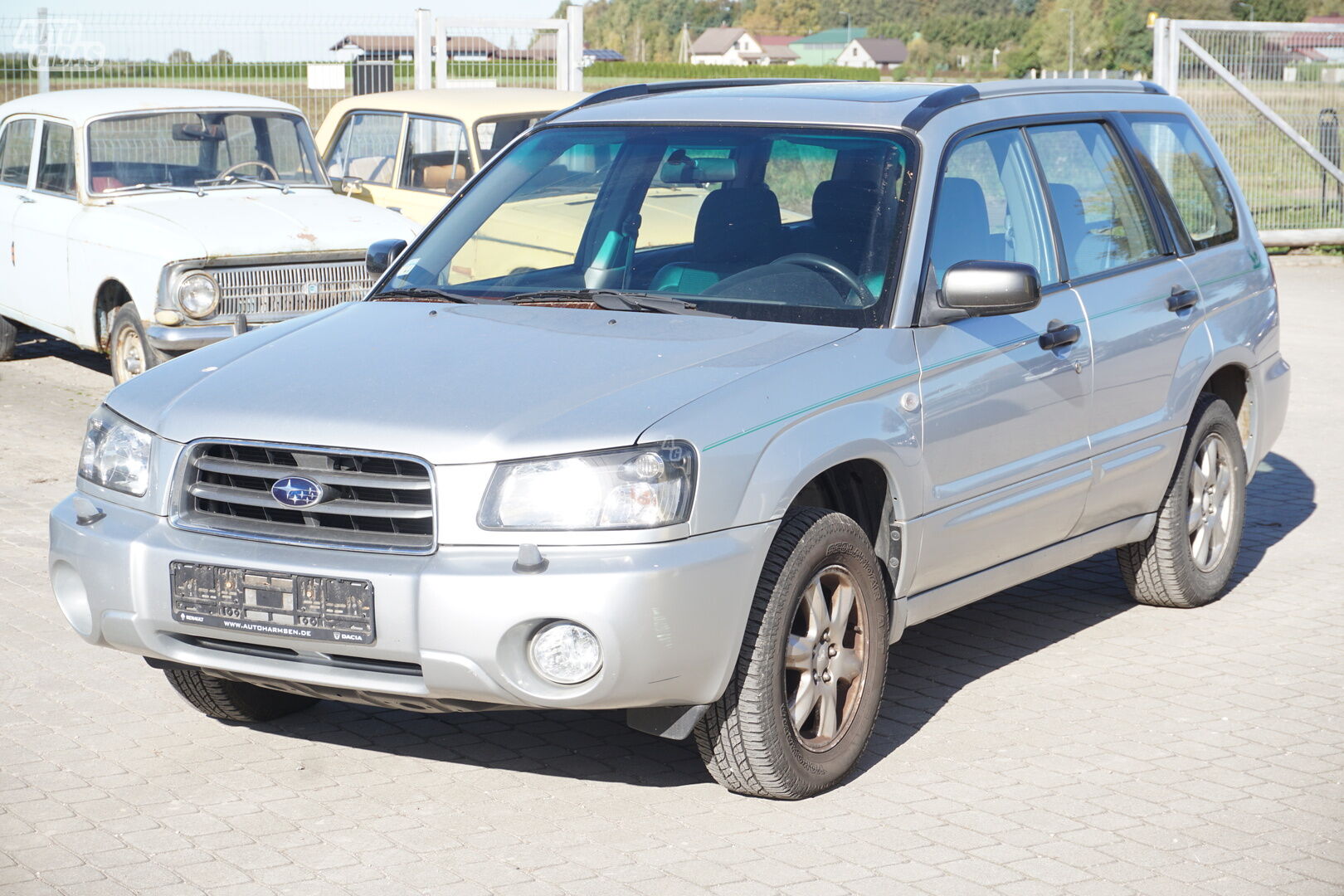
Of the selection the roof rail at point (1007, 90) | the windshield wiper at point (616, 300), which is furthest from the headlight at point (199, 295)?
the roof rail at point (1007, 90)

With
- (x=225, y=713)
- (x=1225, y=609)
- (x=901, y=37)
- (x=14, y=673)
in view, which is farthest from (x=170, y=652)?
(x=901, y=37)

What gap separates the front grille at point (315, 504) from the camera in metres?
4.02

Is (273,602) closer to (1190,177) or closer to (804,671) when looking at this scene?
(804,671)

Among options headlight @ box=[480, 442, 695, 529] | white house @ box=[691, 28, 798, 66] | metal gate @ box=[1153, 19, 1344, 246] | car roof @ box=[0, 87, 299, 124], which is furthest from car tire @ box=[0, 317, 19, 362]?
white house @ box=[691, 28, 798, 66]

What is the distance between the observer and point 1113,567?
741 centimetres

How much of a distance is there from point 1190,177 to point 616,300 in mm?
2925

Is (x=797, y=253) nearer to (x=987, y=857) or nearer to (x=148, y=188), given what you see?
(x=987, y=857)

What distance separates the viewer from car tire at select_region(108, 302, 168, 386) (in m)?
9.97

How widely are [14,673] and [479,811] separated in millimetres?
2056

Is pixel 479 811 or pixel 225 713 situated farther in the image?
pixel 225 713

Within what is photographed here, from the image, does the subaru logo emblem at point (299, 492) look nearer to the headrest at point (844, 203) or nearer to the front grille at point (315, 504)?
the front grille at point (315, 504)

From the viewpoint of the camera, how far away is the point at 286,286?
9.98m

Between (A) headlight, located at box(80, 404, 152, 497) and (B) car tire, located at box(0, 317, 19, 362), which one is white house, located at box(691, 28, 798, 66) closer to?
(B) car tire, located at box(0, 317, 19, 362)

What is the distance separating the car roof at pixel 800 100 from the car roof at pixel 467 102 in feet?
20.3
